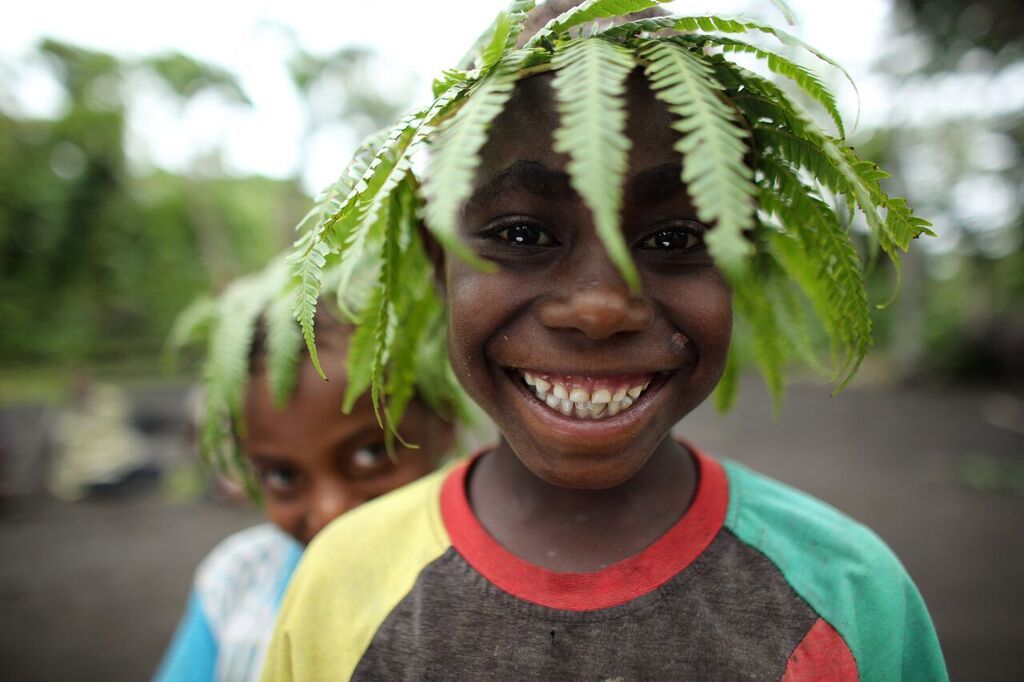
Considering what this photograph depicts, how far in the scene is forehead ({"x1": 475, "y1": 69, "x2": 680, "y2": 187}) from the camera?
1.14 m

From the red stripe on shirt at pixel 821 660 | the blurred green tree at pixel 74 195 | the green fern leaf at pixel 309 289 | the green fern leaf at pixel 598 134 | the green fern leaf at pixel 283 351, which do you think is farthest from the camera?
the blurred green tree at pixel 74 195

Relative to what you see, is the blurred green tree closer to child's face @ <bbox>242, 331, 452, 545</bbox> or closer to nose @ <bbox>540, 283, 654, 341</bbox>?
child's face @ <bbox>242, 331, 452, 545</bbox>

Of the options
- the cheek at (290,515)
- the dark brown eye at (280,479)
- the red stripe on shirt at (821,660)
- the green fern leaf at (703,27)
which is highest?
the green fern leaf at (703,27)

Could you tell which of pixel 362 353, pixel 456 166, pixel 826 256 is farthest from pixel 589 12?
pixel 362 353

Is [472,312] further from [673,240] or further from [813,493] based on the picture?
[813,493]

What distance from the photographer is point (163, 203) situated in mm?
15594

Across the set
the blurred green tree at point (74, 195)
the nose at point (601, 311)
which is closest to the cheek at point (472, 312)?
the nose at point (601, 311)

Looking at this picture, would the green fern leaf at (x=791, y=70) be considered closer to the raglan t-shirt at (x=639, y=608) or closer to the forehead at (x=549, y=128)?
the forehead at (x=549, y=128)

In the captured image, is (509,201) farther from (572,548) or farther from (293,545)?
(293,545)

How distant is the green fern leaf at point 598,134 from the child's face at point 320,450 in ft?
4.15

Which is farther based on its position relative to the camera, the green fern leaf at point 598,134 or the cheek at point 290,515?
the cheek at point 290,515

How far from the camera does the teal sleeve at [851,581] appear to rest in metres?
1.23

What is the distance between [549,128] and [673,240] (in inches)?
12.0

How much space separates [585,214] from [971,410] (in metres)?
16.7
